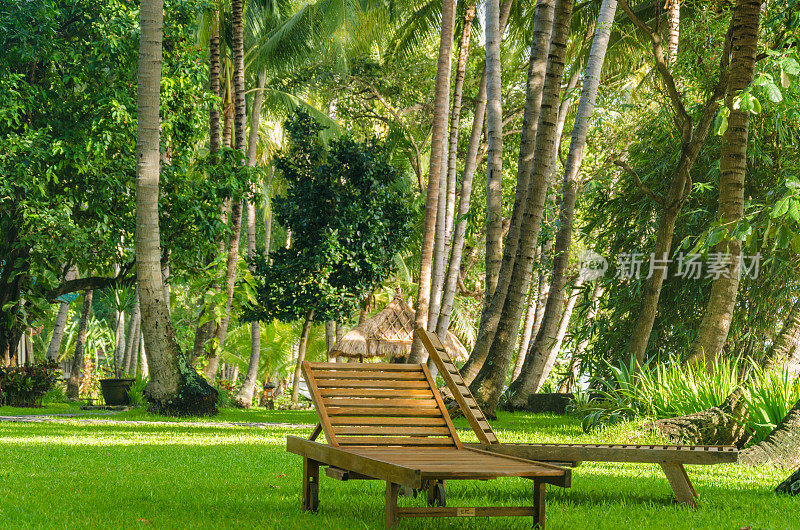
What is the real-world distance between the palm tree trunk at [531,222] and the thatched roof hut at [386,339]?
25.9ft

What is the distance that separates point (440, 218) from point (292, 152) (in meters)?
3.34

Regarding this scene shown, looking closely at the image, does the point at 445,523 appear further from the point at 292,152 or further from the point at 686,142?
the point at 292,152

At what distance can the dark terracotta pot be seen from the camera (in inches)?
665

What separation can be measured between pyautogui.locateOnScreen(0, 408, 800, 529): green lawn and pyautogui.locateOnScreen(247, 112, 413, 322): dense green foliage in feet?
23.8

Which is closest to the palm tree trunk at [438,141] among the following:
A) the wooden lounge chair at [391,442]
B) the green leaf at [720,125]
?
the wooden lounge chair at [391,442]

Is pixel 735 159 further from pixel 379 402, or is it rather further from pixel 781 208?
pixel 379 402

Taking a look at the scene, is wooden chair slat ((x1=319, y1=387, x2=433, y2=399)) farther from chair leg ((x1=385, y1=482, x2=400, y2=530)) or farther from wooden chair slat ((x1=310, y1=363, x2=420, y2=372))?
chair leg ((x1=385, y1=482, x2=400, y2=530))

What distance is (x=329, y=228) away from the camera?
1593cm

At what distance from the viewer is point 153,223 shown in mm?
11789

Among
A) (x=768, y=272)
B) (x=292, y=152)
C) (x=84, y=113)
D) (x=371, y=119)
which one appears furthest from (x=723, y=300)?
(x=371, y=119)

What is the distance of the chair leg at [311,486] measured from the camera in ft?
16.4

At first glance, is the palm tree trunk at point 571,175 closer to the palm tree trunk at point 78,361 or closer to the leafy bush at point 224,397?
the leafy bush at point 224,397

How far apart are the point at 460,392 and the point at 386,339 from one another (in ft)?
47.3

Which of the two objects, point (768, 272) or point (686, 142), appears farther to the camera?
point (768, 272)
